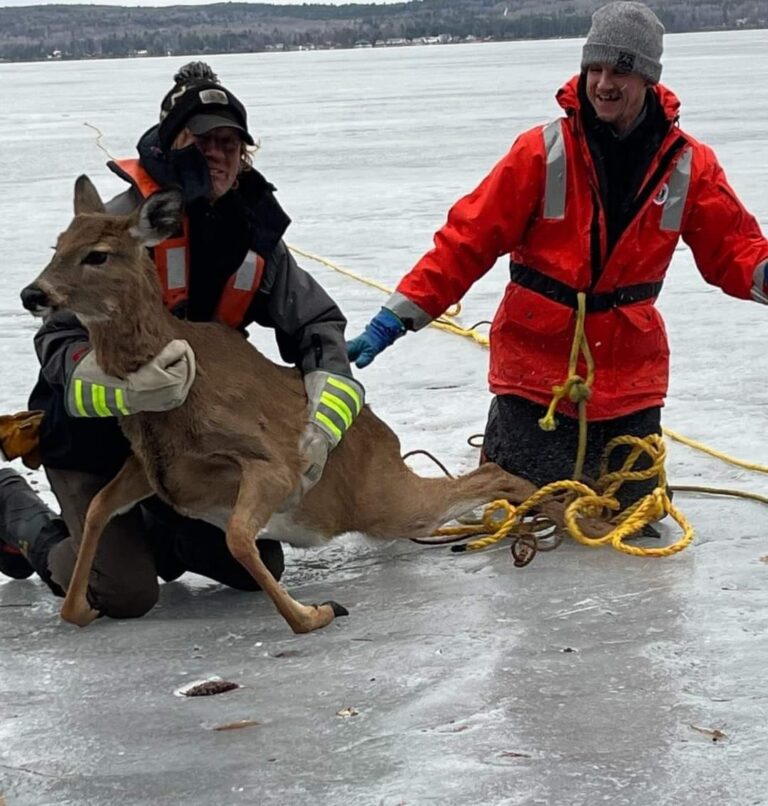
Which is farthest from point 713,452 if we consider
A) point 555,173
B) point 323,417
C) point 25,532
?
point 25,532

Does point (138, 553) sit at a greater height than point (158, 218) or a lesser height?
lesser

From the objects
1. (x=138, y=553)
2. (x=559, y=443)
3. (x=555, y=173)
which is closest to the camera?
(x=138, y=553)

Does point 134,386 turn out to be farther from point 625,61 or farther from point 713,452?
point 713,452

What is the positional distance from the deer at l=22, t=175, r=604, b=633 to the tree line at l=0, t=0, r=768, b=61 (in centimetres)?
8708

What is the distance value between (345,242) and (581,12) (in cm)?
10903

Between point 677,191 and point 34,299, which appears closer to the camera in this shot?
point 34,299

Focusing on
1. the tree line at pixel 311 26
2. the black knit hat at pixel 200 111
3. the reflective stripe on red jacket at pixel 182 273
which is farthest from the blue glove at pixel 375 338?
the tree line at pixel 311 26

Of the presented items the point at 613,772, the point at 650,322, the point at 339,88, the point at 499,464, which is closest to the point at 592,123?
the point at 650,322

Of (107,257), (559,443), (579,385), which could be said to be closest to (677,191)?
(579,385)

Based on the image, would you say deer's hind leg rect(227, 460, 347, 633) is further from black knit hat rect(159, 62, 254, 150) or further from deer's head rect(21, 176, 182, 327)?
black knit hat rect(159, 62, 254, 150)

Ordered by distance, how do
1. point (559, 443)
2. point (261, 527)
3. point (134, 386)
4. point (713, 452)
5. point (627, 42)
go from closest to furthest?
1. point (134, 386)
2. point (261, 527)
3. point (627, 42)
4. point (559, 443)
5. point (713, 452)

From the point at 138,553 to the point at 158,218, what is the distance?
43.1 inches

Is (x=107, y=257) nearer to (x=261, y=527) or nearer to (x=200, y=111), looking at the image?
(x=200, y=111)

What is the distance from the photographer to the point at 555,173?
503 centimetres
